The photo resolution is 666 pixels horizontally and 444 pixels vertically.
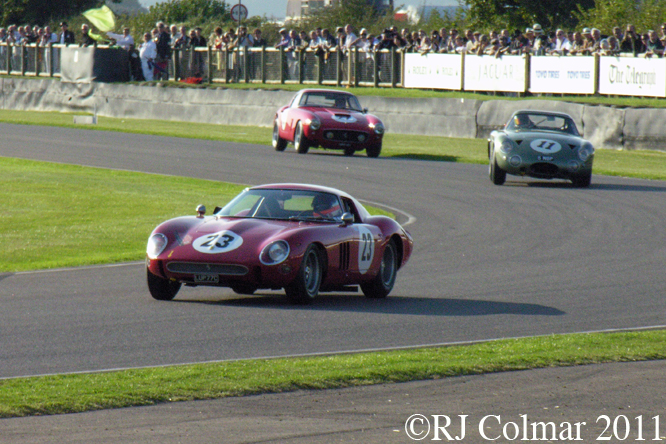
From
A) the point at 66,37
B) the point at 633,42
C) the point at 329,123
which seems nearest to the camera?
the point at 329,123

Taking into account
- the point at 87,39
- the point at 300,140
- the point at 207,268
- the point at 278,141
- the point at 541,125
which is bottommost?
the point at 278,141

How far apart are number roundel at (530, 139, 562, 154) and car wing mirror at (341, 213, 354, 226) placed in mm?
9885

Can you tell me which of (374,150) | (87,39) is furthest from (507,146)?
(87,39)

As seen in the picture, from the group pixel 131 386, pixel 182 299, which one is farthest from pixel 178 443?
pixel 182 299

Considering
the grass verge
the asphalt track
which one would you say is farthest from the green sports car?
the grass verge

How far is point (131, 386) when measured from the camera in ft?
20.1

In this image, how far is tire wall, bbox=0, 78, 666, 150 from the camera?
84.3 ft

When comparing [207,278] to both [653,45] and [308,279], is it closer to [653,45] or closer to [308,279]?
[308,279]

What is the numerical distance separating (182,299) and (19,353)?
268 centimetres

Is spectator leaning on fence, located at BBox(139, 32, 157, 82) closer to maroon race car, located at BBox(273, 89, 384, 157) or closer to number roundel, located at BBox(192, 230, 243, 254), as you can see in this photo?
maroon race car, located at BBox(273, 89, 384, 157)

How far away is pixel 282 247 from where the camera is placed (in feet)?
29.5

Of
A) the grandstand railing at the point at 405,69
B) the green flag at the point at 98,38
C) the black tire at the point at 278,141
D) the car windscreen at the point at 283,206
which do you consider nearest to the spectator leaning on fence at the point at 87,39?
the green flag at the point at 98,38

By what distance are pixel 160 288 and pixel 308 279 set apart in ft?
4.17

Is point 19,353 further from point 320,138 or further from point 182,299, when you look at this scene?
point 320,138
